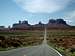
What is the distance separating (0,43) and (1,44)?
458 mm

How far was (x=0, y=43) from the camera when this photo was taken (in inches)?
2024

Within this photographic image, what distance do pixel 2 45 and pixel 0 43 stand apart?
785mm

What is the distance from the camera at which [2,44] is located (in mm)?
51344

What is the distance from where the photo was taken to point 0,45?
50.9 meters

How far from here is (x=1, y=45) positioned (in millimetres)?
50875

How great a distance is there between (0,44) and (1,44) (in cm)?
25

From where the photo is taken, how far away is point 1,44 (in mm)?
51094

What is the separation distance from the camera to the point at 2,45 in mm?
50969

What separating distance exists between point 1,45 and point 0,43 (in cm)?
73

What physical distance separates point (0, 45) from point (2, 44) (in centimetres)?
62

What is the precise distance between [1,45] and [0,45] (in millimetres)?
218

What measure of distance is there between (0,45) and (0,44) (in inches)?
14.7
